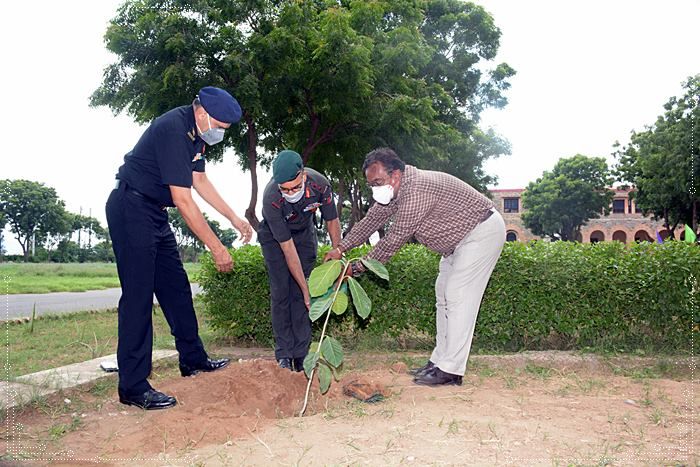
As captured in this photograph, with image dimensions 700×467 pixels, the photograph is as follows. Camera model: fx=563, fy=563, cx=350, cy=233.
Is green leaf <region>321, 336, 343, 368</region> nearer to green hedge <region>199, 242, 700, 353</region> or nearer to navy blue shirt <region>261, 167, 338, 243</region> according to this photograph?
navy blue shirt <region>261, 167, 338, 243</region>

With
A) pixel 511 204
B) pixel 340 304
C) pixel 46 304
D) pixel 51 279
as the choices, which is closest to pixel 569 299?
pixel 340 304

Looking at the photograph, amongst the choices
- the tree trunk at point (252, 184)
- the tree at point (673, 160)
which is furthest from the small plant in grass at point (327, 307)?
the tree at point (673, 160)

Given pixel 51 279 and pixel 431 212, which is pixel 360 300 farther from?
pixel 51 279

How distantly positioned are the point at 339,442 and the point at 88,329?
234 inches

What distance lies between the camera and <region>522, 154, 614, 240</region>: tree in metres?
43.1

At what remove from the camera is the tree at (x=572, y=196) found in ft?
141

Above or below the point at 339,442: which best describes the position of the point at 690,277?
above

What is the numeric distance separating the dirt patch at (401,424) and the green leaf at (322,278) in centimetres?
71

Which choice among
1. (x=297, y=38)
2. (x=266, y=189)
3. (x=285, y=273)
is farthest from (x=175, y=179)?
(x=297, y=38)

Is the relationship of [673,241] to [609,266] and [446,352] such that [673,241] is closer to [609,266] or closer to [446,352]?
[609,266]

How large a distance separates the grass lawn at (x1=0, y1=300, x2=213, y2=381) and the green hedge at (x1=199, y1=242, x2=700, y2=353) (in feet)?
7.35

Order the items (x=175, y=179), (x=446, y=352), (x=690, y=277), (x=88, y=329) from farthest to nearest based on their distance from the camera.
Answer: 1. (x=88, y=329)
2. (x=690, y=277)
3. (x=446, y=352)
4. (x=175, y=179)

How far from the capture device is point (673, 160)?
2634 centimetres

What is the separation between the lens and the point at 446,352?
3.90 meters
